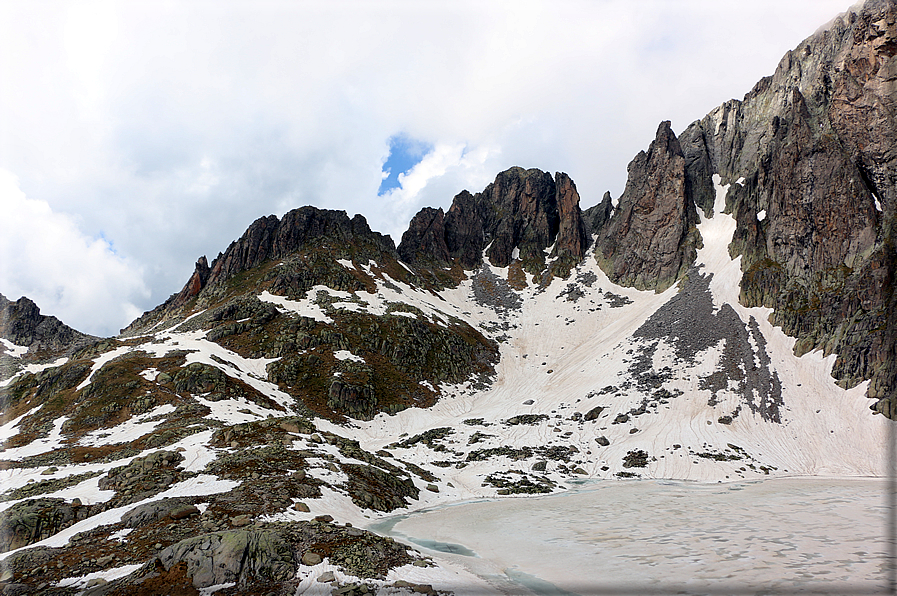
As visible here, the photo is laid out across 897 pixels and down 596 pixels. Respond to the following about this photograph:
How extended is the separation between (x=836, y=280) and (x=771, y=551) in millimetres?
89739

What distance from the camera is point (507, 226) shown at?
577ft

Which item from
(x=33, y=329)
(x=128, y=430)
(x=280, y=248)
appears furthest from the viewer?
(x=33, y=329)

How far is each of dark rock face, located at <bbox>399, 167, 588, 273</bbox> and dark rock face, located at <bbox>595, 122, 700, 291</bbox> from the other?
17.2 meters

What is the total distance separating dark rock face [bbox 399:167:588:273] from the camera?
164 meters

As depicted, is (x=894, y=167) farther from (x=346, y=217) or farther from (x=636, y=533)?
(x=346, y=217)

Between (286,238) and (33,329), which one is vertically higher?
(286,238)

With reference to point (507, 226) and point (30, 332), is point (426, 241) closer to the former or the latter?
point (507, 226)

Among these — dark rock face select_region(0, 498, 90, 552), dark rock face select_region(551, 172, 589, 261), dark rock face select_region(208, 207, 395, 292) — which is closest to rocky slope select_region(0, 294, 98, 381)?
dark rock face select_region(208, 207, 395, 292)

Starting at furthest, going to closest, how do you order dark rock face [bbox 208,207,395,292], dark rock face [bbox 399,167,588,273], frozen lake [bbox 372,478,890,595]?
dark rock face [bbox 399,167,588,273] < dark rock face [bbox 208,207,395,292] < frozen lake [bbox 372,478,890,595]

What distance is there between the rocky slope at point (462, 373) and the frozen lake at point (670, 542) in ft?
12.1

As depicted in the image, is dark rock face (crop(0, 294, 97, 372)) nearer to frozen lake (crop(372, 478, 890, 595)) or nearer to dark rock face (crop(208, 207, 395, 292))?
dark rock face (crop(208, 207, 395, 292))

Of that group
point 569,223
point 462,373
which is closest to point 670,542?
point 462,373

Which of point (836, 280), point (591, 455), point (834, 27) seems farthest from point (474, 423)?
point (834, 27)

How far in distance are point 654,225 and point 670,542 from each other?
447ft
